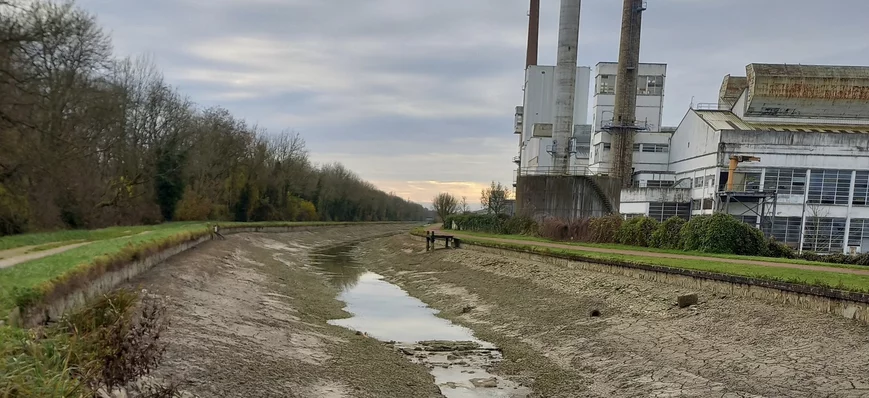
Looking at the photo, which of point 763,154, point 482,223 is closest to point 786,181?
point 763,154

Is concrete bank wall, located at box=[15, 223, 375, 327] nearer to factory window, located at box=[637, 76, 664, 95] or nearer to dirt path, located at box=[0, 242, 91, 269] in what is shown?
dirt path, located at box=[0, 242, 91, 269]

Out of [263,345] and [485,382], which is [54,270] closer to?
[263,345]

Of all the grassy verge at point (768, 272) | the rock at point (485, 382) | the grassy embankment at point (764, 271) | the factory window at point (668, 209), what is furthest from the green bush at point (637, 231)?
the factory window at point (668, 209)

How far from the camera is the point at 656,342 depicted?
1121 centimetres

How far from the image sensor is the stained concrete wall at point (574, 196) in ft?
130

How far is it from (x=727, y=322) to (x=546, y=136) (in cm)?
5388

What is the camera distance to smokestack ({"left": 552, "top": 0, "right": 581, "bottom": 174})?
154ft

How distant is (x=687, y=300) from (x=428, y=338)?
6933mm

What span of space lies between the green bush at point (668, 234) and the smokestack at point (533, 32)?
49939mm

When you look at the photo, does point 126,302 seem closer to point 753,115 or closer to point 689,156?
point 689,156

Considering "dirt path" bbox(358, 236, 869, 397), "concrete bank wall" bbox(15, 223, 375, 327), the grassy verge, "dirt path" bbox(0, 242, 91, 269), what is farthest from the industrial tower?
"dirt path" bbox(0, 242, 91, 269)

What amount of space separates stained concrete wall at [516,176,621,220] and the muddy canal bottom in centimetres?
1818

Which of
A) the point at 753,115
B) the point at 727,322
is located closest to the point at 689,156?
the point at 753,115

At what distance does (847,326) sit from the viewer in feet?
30.1
